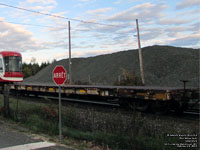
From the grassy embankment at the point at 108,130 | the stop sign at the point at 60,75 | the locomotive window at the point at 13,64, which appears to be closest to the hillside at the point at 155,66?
the locomotive window at the point at 13,64

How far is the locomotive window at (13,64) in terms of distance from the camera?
2159 centimetres

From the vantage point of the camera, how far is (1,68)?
21.5 metres

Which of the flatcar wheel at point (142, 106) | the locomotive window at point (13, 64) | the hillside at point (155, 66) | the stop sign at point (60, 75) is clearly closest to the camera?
the stop sign at point (60, 75)

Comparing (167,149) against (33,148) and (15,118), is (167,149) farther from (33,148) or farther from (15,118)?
(15,118)

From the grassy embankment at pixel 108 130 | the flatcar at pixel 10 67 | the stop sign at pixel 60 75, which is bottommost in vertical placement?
the grassy embankment at pixel 108 130

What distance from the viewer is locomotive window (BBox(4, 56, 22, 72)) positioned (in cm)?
2159

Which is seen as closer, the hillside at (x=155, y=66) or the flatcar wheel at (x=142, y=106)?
the flatcar wheel at (x=142, y=106)

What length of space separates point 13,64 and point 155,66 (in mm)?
24296

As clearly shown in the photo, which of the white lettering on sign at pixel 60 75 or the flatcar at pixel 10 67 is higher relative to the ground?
the flatcar at pixel 10 67

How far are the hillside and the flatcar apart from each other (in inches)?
544

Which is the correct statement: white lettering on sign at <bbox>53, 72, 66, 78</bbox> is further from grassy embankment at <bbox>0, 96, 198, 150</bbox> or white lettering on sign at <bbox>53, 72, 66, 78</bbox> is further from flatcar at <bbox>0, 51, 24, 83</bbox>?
flatcar at <bbox>0, 51, 24, 83</bbox>

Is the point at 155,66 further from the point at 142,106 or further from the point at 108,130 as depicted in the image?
the point at 108,130

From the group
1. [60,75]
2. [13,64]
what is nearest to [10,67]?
[13,64]

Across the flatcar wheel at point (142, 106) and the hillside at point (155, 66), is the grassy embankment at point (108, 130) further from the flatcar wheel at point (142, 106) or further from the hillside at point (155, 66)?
the hillside at point (155, 66)
